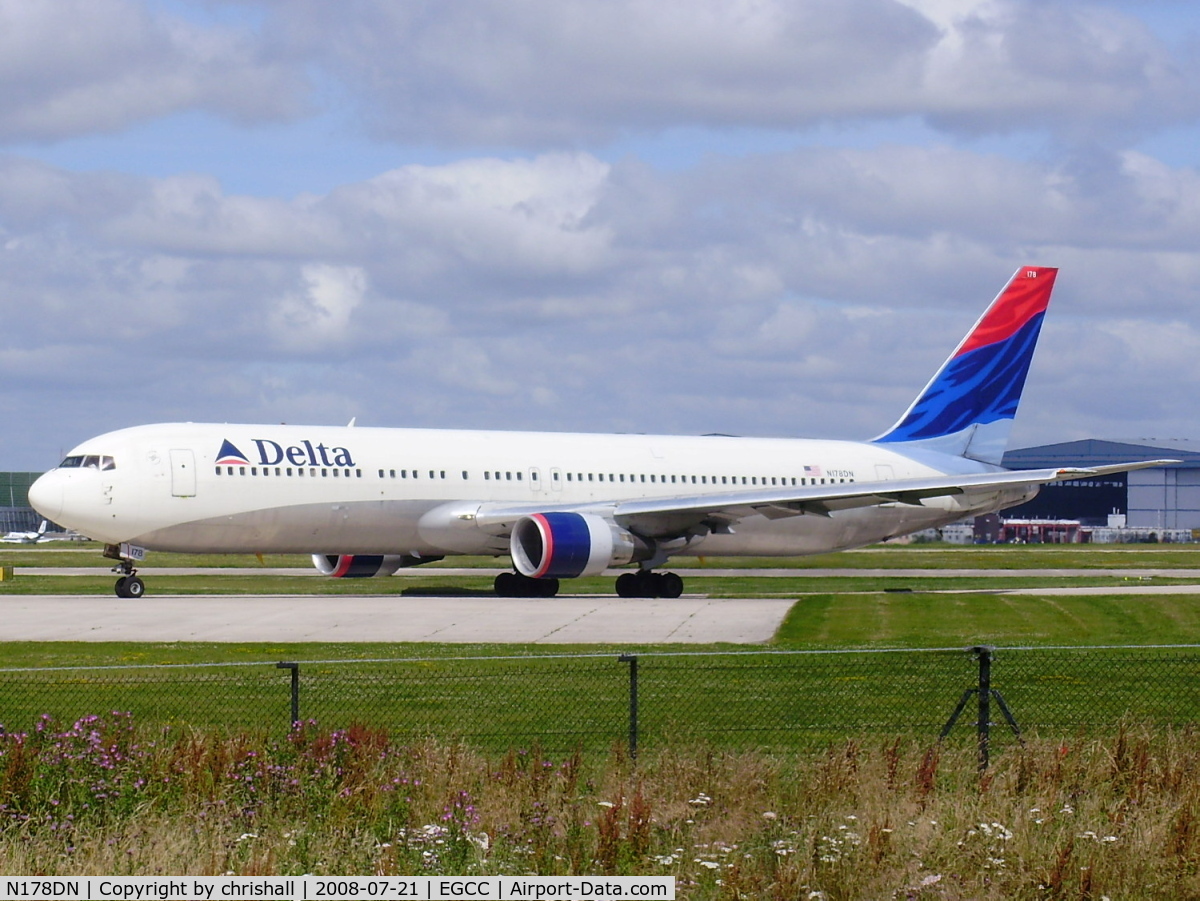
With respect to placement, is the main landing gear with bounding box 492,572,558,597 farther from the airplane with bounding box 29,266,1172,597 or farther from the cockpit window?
the cockpit window

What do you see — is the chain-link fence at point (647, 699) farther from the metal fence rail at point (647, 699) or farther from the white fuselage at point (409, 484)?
the white fuselage at point (409, 484)

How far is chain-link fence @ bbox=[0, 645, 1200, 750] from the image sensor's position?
14.9 meters

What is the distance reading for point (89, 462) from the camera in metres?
35.0

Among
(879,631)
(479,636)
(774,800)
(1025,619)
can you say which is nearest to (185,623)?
(479,636)

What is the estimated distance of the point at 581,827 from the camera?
11078 millimetres

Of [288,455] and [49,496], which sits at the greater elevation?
[288,455]

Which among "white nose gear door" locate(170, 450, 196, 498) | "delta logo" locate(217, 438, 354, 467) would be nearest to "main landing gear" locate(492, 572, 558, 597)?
"delta logo" locate(217, 438, 354, 467)

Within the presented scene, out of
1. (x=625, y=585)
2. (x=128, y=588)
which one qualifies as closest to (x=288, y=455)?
(x=128, y=588)

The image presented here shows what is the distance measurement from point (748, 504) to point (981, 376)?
1278cm

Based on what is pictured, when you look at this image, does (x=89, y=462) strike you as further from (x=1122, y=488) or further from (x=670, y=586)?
(x=1122, y=488)

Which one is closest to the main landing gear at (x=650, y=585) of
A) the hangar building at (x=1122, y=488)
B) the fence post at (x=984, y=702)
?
the fence post at (x=984, y=702)

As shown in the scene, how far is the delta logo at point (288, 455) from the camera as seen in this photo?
117 feet

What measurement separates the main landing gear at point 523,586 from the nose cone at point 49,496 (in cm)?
1061

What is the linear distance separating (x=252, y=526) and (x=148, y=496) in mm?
2481
